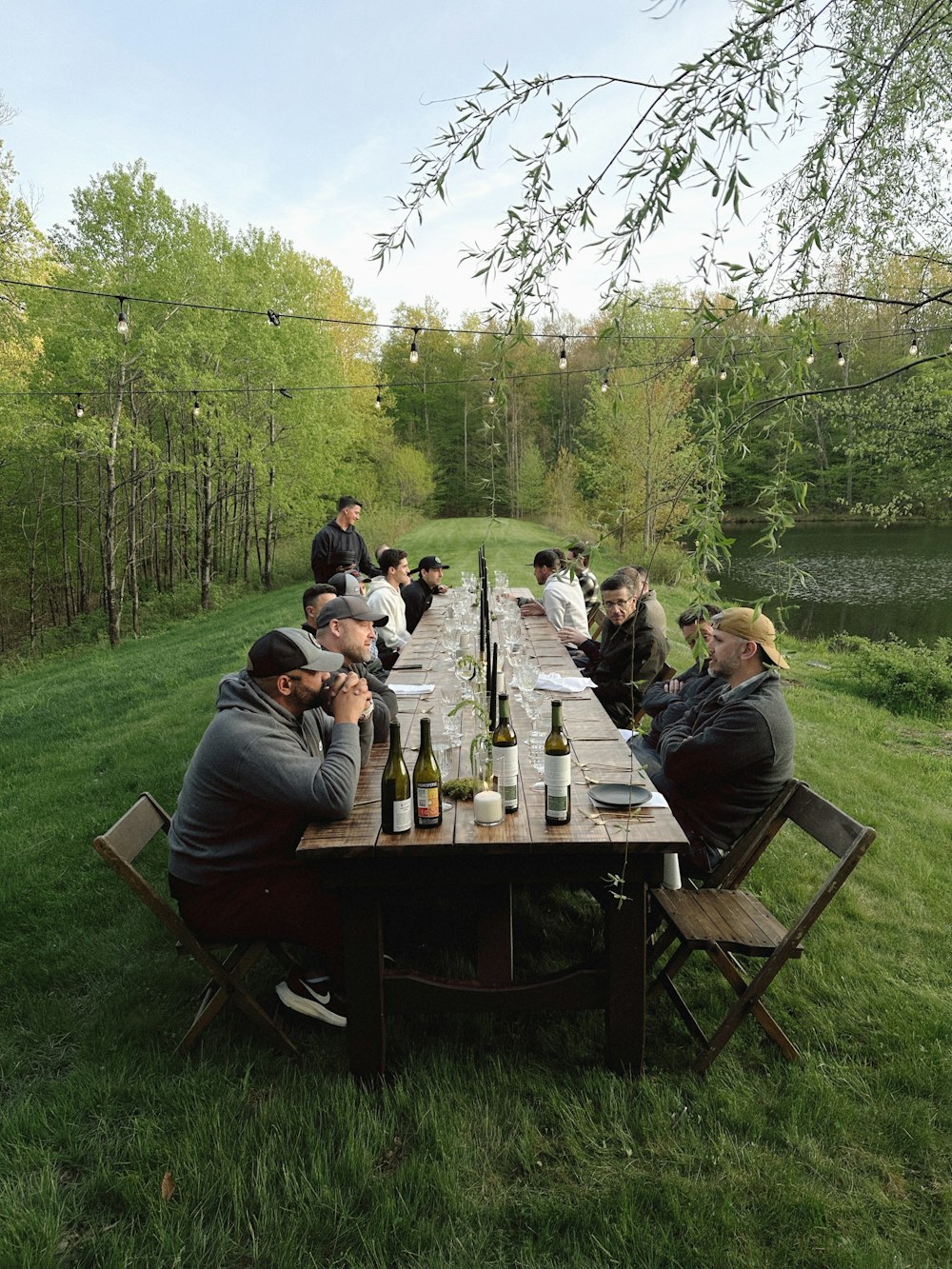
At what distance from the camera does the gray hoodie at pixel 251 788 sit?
8.95ft

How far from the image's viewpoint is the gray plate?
2.78 metres

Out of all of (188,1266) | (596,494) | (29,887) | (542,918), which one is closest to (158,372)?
(596,494)

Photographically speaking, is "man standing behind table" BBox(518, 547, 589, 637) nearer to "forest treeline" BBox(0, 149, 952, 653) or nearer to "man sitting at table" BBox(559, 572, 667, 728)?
"man sitting at table" BBox(559, 572, 667, 728)

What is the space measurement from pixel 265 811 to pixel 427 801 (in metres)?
0.69

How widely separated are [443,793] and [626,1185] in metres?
1.41

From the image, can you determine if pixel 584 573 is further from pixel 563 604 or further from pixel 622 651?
pixel 563 604

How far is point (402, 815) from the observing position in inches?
103

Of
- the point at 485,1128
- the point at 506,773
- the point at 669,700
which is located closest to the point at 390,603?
the point at 669,700

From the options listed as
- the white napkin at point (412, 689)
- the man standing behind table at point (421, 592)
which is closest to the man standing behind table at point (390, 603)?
the man standing behind table at point (421, 592)

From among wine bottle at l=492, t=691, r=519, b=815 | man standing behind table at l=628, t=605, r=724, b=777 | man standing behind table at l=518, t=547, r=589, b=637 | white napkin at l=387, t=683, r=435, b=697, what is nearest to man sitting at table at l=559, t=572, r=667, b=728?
man standing behind table at l=628, t=605, r=724, b=777

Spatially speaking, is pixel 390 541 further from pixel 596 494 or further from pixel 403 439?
pixel 403 439

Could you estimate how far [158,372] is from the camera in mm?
17172

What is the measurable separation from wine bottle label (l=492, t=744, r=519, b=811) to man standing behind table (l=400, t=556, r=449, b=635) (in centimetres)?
597

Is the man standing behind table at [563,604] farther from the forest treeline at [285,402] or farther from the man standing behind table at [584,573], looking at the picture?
the forest treeline at [285,402]
